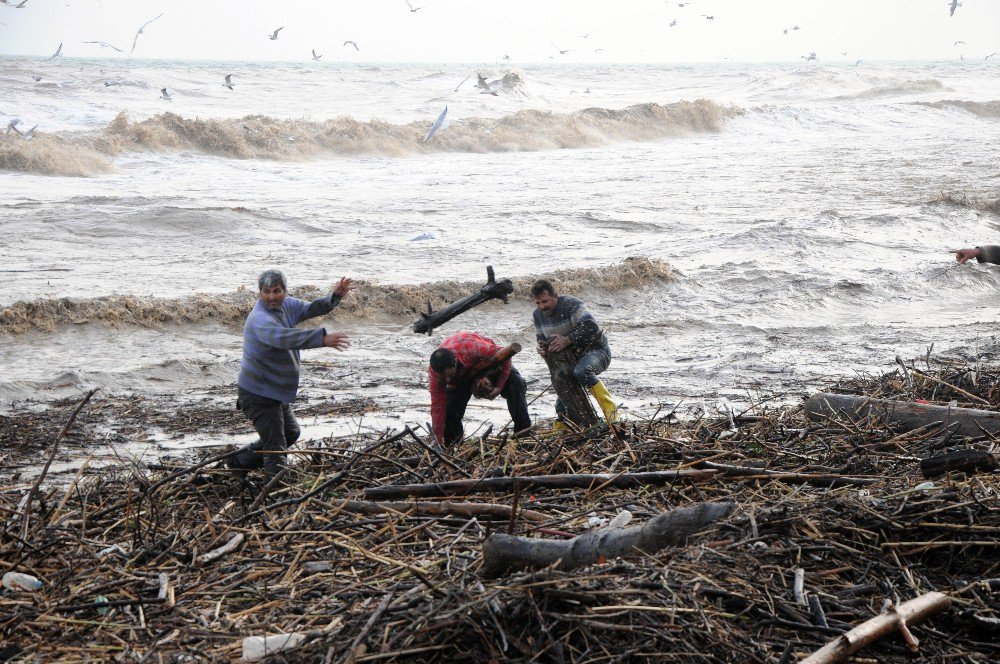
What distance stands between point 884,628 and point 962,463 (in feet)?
6.02

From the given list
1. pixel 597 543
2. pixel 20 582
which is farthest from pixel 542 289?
pixel 20 582

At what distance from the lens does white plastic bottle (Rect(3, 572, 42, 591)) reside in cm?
378

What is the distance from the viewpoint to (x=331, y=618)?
3285mm

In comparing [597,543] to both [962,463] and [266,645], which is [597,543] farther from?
[962,463]

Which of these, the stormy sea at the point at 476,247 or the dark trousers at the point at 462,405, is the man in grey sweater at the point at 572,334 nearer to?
the dark trousers at the point at 462,405

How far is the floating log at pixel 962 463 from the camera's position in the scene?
4441 millimetres

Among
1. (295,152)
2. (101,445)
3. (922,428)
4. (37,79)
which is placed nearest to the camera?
(922,428)

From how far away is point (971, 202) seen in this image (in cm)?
1806

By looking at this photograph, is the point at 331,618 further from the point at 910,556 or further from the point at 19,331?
the point at 19,331

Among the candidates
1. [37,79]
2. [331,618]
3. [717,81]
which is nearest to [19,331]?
[331,618]

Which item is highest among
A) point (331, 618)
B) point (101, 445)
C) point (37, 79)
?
point (37, 79)

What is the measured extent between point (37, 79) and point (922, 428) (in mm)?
37159

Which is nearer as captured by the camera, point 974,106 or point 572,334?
point 572,334

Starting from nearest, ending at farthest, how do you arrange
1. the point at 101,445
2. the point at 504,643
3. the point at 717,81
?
the point at 504,643 → the point at 101,445 → the point at 717,81
